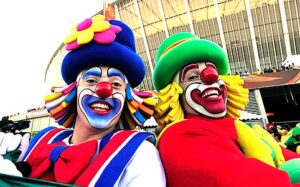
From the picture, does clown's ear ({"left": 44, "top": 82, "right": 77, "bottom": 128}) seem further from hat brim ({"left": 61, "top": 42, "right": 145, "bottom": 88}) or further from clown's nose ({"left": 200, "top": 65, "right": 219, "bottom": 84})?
clown's nose ({"left": 200, "top": 65, "right": 219, "bottom": 84})

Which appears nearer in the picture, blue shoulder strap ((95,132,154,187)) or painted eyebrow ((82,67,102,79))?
blue shoulder strap ((95,132,154,187))

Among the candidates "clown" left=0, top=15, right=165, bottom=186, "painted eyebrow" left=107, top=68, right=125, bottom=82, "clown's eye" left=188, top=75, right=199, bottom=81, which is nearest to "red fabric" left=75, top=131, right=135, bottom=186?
"clown" left=0, top=15, right=165, bottom=186

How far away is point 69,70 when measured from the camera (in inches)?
84.3

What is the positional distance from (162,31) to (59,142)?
22.3 metres

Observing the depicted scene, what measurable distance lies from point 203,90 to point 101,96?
73cm

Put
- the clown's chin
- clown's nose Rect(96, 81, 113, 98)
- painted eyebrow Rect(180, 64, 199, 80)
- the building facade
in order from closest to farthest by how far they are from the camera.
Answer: clown's nose Rect(96, 81, 113, 98) < the clown's chin < painted eyebrow Rect(180, 64, 199, 80) < the building facade

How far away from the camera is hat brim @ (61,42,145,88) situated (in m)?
2.00

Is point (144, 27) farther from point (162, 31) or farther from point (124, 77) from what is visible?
point (124, 77)

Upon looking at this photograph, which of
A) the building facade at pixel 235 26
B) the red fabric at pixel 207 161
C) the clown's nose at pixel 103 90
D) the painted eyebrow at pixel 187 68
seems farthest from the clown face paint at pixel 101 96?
the building facade at pixel 235 26

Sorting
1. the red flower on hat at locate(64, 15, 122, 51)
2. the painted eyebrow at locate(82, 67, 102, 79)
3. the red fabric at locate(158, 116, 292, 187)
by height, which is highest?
A: the red flower on hat at locate(64, 15, 122, 51)

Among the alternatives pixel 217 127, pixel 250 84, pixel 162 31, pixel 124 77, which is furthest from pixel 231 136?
pixel 162 31

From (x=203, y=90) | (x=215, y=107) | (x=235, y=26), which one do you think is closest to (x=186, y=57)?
(x=203, y=90)

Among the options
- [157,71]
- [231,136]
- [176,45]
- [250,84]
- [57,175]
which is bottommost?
[250,84]

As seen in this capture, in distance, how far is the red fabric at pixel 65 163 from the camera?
62.7 inches
